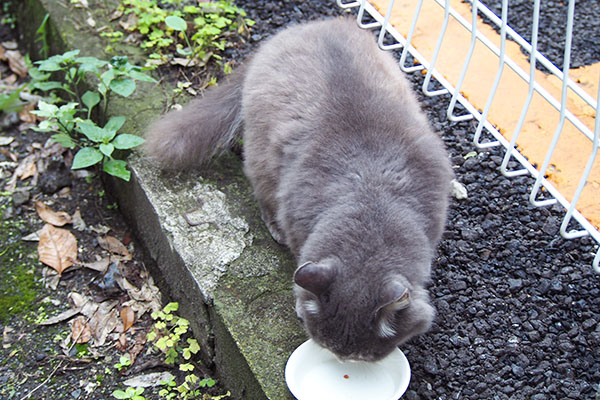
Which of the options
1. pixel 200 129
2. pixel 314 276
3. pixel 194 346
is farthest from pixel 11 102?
pixel 314 276

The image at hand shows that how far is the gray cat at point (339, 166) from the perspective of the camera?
8.16 feet

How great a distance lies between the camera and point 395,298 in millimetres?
2312

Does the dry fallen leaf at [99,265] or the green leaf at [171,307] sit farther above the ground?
the green leaf at [171,307]

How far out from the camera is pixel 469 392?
279 centimetres

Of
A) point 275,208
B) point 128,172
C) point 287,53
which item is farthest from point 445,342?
point 128,172

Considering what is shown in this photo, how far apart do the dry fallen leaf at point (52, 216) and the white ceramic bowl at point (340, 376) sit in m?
2.11

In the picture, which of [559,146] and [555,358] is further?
[559,146]

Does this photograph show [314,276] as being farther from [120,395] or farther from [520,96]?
[520,96]

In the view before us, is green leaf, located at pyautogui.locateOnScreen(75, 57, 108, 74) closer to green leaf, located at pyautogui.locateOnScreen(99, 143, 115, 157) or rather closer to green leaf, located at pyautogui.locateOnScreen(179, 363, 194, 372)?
green leaf, located at pyautogui.locateOnScreen(99, 143, 115, 157)

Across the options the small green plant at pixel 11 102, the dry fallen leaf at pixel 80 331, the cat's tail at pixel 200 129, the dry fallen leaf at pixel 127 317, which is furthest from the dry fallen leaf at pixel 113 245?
the small green plant at pixel 11 102

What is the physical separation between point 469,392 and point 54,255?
260cm

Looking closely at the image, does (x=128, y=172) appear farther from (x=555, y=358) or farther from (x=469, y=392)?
(x=555, y=358)

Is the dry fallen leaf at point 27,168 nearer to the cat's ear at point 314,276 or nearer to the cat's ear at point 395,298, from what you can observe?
the cat's ear at point 314,276

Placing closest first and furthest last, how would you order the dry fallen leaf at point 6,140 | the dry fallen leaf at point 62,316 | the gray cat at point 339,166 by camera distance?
the gray cat at point 339,166 < the dry fallen leaf at point 62,316 < the dry fallen leaf at point 6,140
